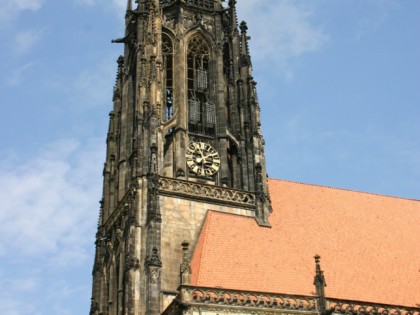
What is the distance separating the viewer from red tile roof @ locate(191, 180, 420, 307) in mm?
24844

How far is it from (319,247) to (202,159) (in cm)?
534

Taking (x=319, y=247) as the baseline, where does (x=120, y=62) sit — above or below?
above

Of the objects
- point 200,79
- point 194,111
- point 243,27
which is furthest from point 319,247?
point 243,27

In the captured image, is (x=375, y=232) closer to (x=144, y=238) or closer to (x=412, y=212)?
(x=412, y=212)

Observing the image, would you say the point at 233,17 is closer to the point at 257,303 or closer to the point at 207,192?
the point at 207,192

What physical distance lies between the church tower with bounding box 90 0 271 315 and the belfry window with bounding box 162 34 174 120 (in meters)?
0.04

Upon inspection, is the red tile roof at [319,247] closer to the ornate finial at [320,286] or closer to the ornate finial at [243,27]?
the ornate finial at [320,286]

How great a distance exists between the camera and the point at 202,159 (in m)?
28.4

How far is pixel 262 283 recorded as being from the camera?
24469 mm

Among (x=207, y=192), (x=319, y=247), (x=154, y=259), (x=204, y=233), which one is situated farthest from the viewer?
(x=207, y=192)

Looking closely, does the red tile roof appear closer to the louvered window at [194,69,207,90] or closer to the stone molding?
the stone molding

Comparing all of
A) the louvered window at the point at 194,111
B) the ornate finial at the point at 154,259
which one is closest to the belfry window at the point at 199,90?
the louvered window at the point at 194,111

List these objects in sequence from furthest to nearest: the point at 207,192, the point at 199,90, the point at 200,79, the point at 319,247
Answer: the point at 200,79, the point at 199,90, the point at 207,192, the point at 319,247

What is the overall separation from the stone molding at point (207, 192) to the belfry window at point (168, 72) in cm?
347
